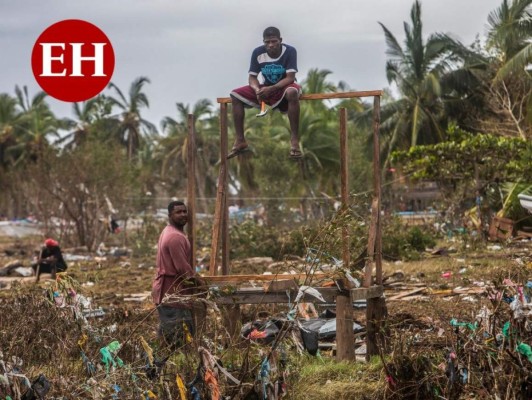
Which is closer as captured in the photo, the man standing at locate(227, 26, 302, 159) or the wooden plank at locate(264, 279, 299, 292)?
the wooden plank at locate(264, 279, 299, 292)

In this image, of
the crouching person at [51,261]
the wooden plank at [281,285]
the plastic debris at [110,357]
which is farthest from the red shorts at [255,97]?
the crouching person at [51,261]

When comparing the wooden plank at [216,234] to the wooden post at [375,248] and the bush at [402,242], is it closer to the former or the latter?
the wooden post at [375,248]

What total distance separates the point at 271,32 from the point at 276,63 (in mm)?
269

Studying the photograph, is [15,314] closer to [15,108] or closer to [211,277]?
[211,277]

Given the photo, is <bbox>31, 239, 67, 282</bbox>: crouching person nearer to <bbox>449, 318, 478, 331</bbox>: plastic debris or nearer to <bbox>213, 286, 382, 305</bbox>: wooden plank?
<bbox>213, 286, 382, 305</bbox>: wooden plank

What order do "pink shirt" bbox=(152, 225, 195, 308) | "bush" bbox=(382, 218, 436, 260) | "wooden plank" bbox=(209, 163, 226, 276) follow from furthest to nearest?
"bush" bbox=(382, 218, 436, 260), "wooden plank" bbox=(209, 163, 226, 276), "pink shirt" bbox=(152, 225, 195, 308)

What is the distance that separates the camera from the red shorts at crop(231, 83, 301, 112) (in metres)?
8.51

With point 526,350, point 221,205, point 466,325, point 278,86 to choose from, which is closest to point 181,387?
point 466,325

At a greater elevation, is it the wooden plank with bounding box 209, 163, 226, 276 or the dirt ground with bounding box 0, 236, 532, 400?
the wooden plank with bounding box 209, 163, 226, 276

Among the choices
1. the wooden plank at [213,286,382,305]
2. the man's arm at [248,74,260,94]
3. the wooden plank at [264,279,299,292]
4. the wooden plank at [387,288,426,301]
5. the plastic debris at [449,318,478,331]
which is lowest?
the wooden plank at [387,288,426,301]

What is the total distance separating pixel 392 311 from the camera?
36.5ft

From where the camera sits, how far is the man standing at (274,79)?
27.6 ft

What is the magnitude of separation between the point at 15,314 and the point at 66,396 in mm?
2567

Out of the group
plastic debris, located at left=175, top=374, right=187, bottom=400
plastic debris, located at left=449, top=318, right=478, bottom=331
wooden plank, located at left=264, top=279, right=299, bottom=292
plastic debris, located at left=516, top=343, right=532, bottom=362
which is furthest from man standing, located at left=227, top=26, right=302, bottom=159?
plastic debris, located at left=516, top=343, right=532, bottom=362
